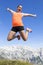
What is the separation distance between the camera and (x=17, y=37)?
22.1 metres

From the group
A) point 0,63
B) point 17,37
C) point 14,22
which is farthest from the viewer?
point 0,63

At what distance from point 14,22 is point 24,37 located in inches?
77.1

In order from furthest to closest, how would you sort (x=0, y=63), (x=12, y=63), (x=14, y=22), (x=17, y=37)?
(x=12, y=63) < (x=0, y=63) < (x=17, y=37) < (x=14, y=22)

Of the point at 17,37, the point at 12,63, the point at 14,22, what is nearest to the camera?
the point at 14,22

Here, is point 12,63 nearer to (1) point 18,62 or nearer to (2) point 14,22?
(1) point 18,62

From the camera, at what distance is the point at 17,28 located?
21047mm

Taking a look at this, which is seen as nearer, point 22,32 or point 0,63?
point 22,32

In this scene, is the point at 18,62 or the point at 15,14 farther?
the point at 18,62

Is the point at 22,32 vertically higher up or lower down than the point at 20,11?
lower down

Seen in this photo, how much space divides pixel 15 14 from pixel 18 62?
96155mm

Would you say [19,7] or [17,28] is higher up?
[19,7]

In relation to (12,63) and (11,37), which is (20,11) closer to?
(11,37)

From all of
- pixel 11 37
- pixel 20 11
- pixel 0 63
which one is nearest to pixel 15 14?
pixel 20 11

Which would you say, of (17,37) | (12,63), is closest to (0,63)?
(12,63)
